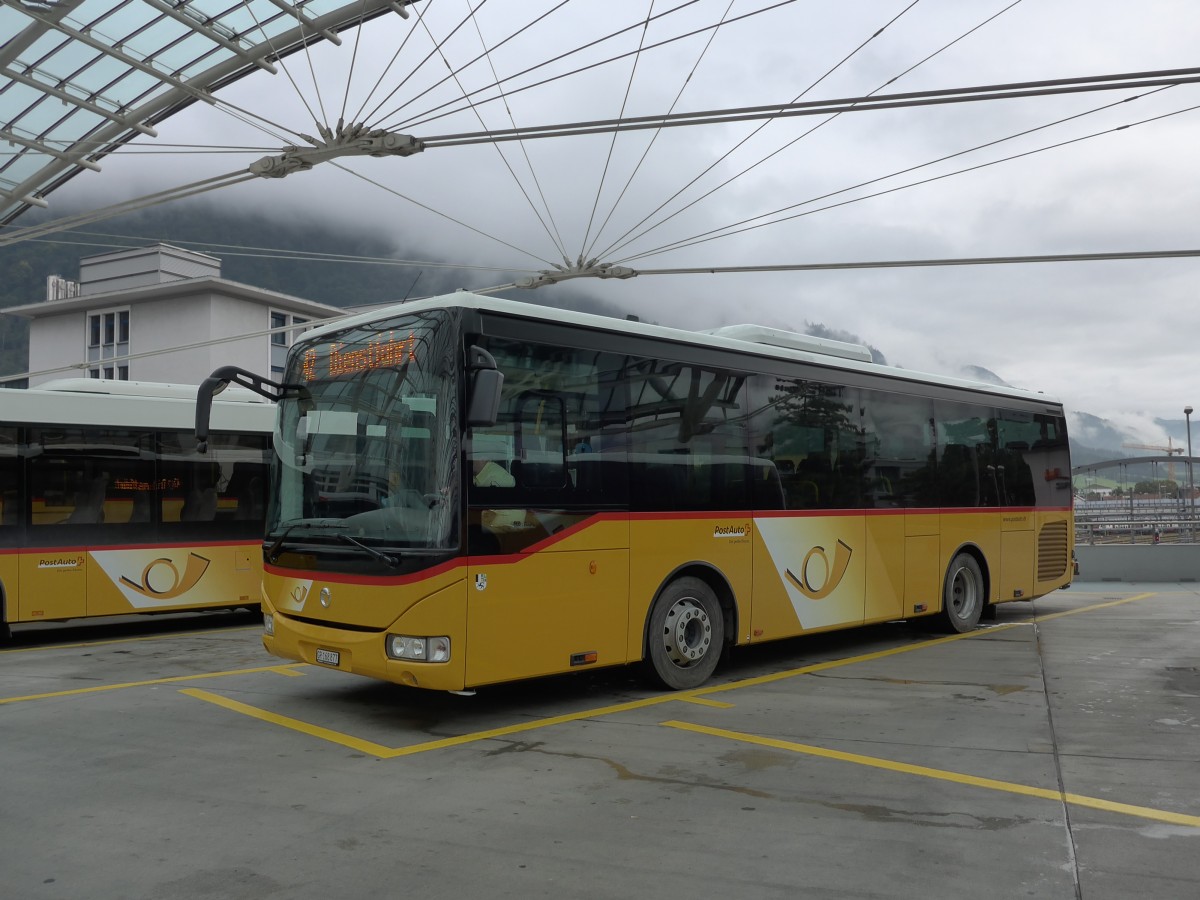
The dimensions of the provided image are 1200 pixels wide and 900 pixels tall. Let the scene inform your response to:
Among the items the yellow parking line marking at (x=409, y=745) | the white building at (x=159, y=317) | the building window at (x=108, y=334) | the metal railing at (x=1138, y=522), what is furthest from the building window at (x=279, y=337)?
the yellow parking line marking at (x=409, y=745)

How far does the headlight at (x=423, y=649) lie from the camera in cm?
741

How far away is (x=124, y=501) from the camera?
13.2 metres

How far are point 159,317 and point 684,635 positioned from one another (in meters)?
56.6

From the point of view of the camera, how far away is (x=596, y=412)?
8500mm

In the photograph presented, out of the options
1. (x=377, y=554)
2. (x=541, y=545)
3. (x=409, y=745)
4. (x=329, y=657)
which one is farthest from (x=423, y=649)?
(x=541, y=545)

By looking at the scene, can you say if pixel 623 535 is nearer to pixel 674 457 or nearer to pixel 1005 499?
pixel 674 457

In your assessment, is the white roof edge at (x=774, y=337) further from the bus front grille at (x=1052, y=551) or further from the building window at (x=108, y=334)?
the building window at (x=108, y=334)

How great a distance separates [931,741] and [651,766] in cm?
214

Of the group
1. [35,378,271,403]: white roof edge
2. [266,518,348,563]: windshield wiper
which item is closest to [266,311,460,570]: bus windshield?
[266,518,348,563]: windshield wiper

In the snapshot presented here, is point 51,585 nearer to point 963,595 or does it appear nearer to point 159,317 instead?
point 963,595

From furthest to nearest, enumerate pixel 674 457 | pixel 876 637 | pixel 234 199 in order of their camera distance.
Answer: pixel 234 199 < pixel 876 637 < pixel 674 457

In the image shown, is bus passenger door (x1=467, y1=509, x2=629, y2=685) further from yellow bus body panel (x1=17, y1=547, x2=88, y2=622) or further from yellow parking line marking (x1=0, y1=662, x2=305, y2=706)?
yellow bus body panel (x1=17, y1=547, x2=88, y2=622)

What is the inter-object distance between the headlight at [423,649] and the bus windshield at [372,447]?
21.7 inches

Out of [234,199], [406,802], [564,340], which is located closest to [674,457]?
[564,340]
